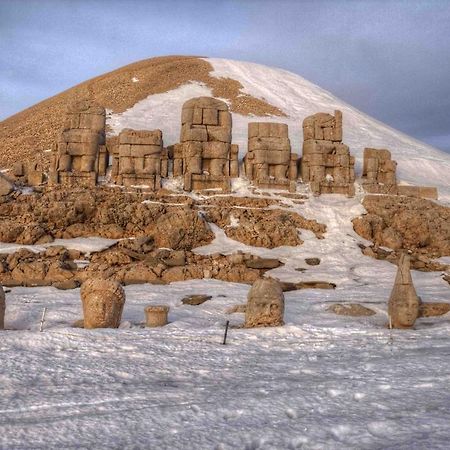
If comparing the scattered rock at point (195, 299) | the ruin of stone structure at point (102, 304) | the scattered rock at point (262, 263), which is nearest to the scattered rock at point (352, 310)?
the scattered rock at point (195, 299)

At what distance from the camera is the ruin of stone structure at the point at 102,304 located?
9.39 metres

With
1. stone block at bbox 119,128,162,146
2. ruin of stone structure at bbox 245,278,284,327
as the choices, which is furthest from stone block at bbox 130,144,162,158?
ruin of stone structure at bbox 245,278,284,327

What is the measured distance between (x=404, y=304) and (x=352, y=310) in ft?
4.99

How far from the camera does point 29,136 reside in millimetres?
35781

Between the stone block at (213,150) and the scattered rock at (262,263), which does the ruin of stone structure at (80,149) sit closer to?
the stone block at (213,150)

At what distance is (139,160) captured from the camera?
20438 mm

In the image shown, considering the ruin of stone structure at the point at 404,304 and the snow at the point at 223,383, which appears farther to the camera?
the ruin of stone structure at the point at 404,304

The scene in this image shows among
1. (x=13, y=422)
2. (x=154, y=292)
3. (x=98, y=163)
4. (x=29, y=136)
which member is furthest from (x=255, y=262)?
(x=29, y=136)

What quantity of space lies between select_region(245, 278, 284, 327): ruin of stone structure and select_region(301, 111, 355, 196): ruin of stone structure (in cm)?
1183

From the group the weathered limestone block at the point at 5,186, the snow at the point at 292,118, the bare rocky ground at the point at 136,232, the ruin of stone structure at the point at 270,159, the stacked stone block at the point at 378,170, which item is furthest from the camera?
the snow at the point at 292,118

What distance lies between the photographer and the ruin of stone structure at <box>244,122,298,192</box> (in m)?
20.9

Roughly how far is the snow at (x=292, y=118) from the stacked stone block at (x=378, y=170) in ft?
9.00

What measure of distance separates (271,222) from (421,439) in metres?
14.3

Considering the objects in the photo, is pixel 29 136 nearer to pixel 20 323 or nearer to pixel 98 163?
pixel 98 163
